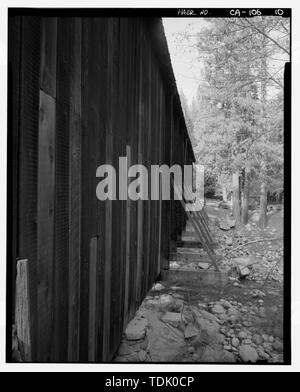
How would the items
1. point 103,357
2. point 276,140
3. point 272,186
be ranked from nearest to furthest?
1. point 103,357
2. point 276,140
3. point 272,186

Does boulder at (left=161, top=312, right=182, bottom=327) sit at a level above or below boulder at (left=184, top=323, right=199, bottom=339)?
above

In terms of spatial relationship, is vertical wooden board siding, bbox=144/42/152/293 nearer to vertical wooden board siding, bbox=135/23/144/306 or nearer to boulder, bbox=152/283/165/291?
vertical wooden board siding, bbox=135/23/144/306

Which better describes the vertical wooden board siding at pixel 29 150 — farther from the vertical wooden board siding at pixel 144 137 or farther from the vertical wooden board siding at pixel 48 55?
the vertical wooden board siding at pixel 144 137

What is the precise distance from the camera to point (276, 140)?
8852 mm

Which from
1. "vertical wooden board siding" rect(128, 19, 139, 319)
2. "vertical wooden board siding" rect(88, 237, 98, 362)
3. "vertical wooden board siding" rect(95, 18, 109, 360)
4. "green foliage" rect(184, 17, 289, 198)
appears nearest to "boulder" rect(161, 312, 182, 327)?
"vertical wooden board siding" rect(128, 19, 139, 319)

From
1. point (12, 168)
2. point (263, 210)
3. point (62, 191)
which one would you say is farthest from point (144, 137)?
point (263, 210)

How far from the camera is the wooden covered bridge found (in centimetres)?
118

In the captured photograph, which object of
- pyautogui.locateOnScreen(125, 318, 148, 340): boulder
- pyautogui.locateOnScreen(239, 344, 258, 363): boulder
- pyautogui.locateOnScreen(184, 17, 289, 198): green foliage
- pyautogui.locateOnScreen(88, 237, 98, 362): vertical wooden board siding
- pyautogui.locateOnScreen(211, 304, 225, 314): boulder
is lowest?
pyautogui.locateOnScreen(239, 344, 258, 363): boulder

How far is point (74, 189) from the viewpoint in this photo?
5.16 ft
